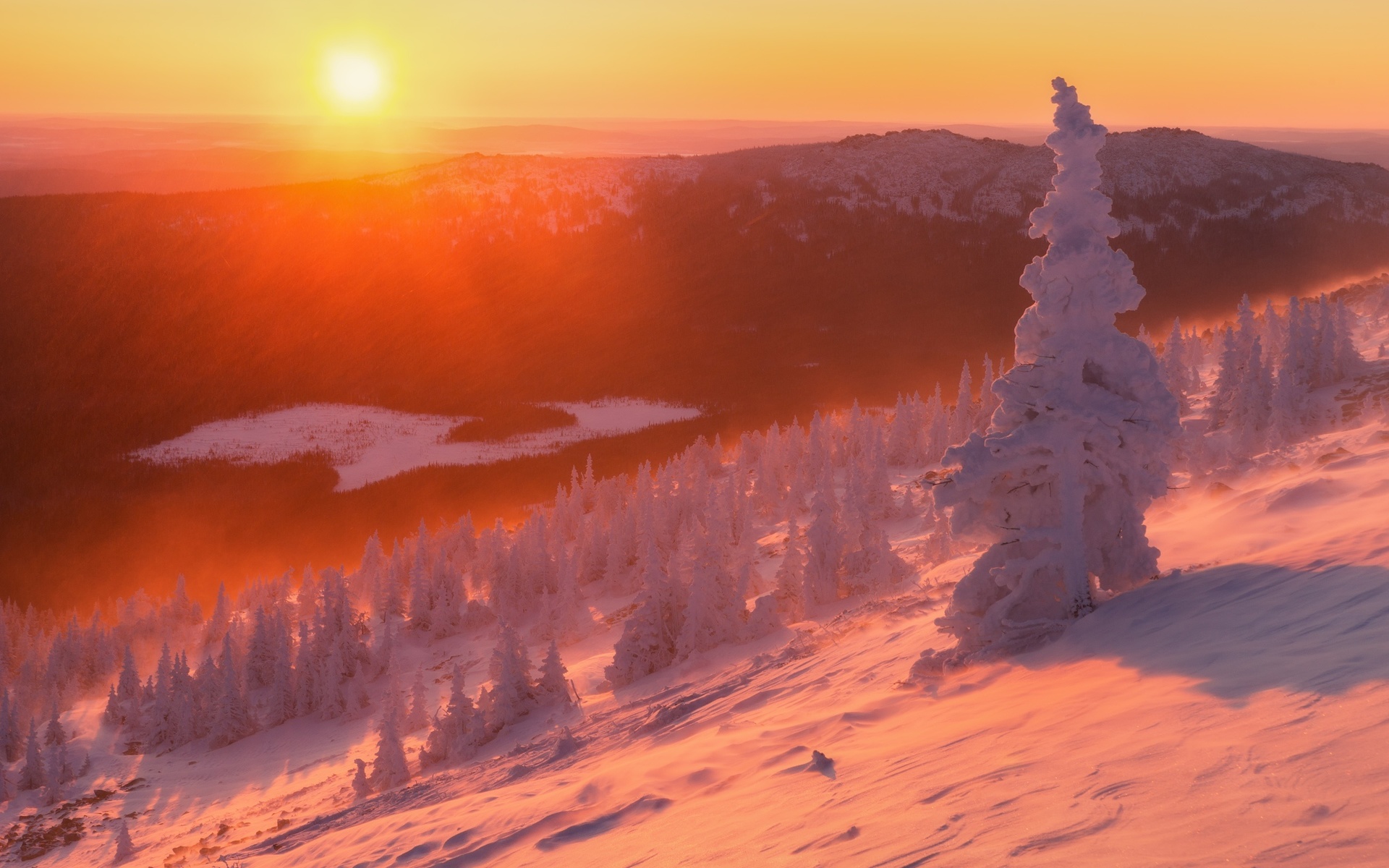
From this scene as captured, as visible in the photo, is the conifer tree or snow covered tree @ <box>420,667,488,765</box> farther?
snow covered tree @ <box>420,667,488,765</box>

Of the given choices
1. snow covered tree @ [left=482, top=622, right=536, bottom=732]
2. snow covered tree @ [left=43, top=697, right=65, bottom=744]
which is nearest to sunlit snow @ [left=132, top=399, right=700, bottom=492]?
snow covered tree @ [left=43, top=697, right=65, bottom=744]

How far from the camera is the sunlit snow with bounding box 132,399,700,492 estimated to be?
143 metres

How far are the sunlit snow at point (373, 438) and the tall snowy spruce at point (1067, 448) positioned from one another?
12401cm

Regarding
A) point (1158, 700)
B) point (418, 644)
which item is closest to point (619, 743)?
point (1158, 700)

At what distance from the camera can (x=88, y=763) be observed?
1630 inches

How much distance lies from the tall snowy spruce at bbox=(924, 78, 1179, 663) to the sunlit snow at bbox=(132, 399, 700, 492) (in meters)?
124

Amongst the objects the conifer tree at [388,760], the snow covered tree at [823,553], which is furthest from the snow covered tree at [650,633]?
the conifer tree at [388,760]

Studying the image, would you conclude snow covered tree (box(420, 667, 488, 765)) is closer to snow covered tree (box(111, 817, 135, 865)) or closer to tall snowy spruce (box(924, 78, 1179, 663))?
snow covered tree (box(111, 817, 135, 865))

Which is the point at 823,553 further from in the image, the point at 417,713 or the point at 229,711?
the point at 229,711

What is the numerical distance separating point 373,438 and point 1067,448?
152 metres

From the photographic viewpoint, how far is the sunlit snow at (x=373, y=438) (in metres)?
143

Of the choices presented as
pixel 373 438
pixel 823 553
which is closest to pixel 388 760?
pixel 823 553

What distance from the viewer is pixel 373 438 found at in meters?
156

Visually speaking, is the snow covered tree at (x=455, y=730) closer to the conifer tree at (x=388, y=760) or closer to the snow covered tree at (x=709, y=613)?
the conifer tree at (x=388, y=760)
